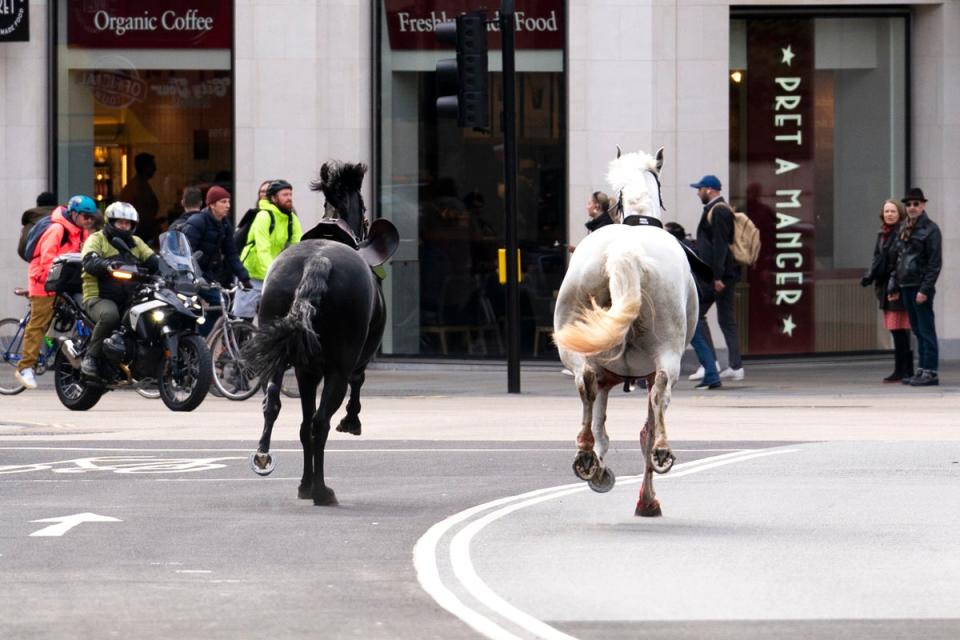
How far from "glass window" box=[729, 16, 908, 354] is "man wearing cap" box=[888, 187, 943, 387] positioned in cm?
291

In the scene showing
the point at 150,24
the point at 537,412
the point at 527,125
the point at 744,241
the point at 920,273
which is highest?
the point at 150,24

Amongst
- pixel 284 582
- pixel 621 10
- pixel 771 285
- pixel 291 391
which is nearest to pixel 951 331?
pixel 771 285

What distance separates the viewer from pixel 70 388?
1767 cm

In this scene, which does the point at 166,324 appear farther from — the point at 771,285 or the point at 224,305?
the point at 771,285

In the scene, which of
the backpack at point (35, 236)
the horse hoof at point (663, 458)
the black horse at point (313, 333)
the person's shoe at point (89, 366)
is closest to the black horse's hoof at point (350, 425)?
the black horse at point (313, 333)

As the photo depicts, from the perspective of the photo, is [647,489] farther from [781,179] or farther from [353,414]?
[781,179]

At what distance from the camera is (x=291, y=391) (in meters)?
19.3

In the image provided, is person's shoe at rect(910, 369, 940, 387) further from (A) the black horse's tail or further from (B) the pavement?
(A) the black horse's tail

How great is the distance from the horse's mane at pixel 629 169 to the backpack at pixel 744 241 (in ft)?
33.4

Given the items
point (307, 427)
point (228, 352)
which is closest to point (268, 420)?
point (307, 427)

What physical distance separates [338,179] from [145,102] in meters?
12.2

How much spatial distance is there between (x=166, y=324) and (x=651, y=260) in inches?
310

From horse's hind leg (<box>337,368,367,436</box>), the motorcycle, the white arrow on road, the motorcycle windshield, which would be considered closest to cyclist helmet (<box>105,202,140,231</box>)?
the motorcycle

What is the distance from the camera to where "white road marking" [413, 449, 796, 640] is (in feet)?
23.3
